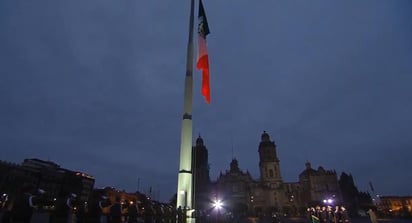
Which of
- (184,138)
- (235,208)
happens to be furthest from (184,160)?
(235,208)

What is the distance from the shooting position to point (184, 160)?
64.4 feet

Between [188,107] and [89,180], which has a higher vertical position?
[89,180]

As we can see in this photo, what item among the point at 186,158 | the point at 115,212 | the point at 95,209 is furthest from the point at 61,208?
the point at 186,158

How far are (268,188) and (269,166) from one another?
732 centimetres

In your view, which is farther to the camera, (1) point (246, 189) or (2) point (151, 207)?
(1) point (246, 189)

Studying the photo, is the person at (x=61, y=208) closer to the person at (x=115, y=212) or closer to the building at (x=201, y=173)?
the person at (x=115, y=212)

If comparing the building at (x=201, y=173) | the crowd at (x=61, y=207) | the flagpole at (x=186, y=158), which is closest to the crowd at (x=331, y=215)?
the flagpole at (x=186, y=158)

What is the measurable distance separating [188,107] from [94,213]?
13135 millimetres

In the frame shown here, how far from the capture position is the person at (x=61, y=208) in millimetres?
Result: 8266

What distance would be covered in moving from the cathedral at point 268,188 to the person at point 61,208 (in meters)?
74.8

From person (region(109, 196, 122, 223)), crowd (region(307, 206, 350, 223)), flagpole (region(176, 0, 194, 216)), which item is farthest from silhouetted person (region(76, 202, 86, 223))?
crowd (region(307, 206, 350, 223))

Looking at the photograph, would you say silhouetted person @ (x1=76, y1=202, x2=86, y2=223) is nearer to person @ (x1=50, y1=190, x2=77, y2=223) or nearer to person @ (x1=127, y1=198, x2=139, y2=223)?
person @ (x1=50, y1=190, x2=77, y2=223)

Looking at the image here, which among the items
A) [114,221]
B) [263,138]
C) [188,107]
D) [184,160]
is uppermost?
[263,138]

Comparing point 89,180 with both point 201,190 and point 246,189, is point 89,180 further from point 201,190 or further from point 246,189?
point 246,189
